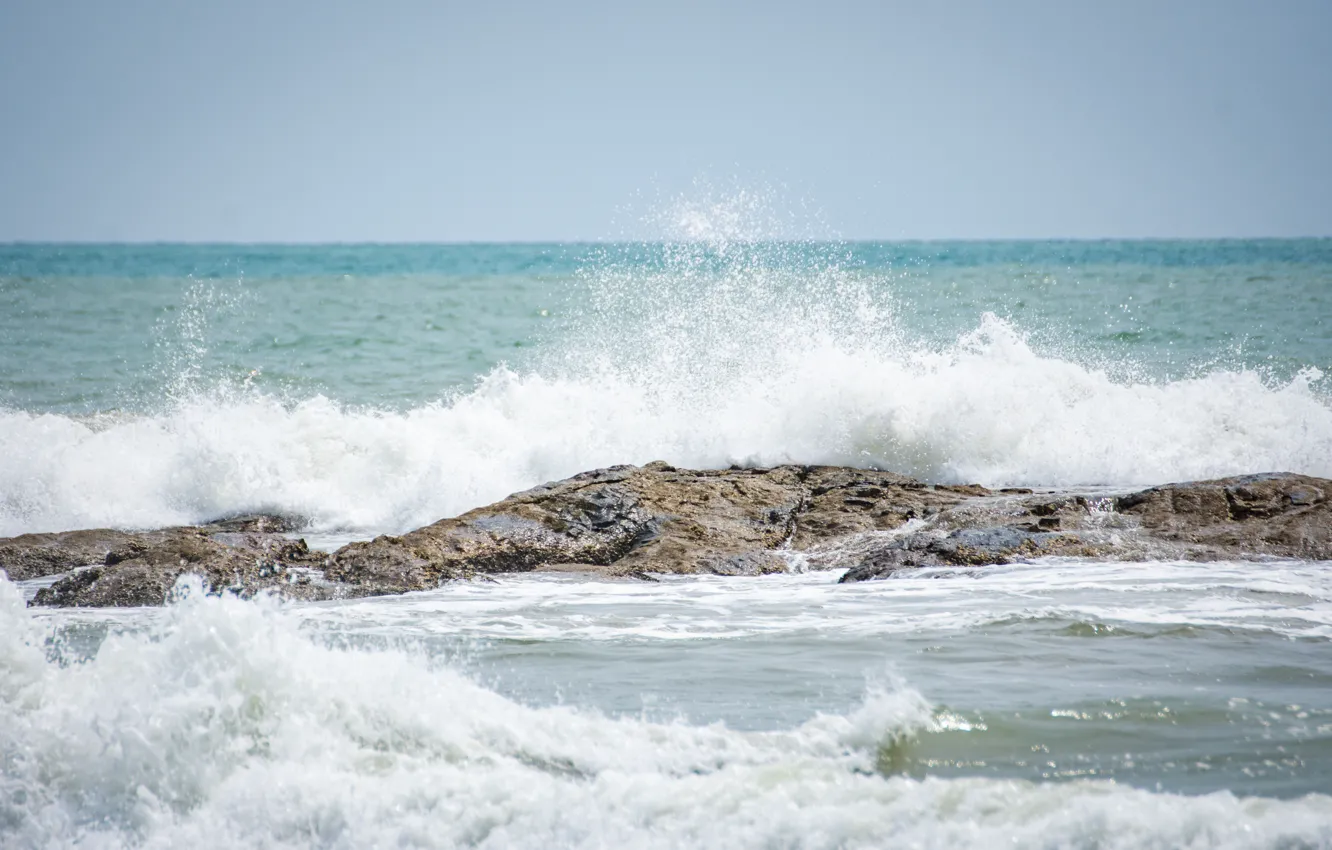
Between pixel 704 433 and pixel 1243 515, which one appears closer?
pixel 1243 515

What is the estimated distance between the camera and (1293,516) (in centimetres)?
709

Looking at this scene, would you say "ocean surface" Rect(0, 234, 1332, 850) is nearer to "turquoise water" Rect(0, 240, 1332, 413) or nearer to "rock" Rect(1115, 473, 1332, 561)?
"rock" Rect(1115, 473, 1332, 561)

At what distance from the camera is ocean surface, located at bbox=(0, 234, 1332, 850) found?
3943mm

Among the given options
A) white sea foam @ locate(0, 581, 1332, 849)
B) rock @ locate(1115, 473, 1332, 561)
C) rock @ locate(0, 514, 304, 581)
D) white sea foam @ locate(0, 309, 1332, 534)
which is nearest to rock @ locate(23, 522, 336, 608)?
rock @ locate(0, 514, 304, 581)

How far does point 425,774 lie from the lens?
418cm

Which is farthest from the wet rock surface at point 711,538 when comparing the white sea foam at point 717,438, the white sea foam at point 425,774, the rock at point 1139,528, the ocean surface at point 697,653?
the white sea foam at point 425,774

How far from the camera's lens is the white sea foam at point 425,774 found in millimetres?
3777

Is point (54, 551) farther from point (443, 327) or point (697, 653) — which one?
point (443, 327)

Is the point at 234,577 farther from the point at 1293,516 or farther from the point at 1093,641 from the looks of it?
the point at 1293,516

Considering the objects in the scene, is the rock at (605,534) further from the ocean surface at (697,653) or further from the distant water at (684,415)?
the distant water at (684,415)

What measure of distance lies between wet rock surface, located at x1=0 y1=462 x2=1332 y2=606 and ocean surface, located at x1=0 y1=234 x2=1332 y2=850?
26cm

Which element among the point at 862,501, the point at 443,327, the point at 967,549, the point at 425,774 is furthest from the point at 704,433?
the point at 443,327

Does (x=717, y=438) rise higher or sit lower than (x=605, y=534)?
higher

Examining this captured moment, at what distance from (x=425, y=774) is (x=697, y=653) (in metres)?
1.69
